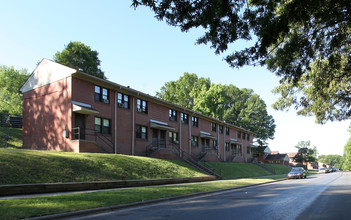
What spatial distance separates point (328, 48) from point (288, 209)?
628 centimetres

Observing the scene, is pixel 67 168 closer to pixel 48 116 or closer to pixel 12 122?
pixel 48 116

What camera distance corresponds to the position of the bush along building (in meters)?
20.9

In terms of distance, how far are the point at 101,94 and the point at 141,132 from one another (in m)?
5.80

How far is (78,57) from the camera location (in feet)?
140

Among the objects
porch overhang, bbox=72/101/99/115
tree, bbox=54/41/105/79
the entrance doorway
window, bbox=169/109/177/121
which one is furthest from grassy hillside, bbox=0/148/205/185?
tree, bbox=54/41/105/79

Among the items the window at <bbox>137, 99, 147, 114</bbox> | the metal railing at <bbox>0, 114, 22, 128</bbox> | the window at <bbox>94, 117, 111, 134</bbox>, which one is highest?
the window at <bbox>137, 99, 147, 114</bbox>

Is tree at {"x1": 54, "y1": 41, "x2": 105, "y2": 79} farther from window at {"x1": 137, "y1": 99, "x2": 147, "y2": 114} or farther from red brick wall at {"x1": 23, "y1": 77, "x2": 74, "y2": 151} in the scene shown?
window at {"x1": 137, "y1": 99, "x2": 147, "y2": 114}

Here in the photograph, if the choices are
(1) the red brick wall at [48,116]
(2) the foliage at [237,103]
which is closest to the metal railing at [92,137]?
(1) the red brick wall at [48,116]

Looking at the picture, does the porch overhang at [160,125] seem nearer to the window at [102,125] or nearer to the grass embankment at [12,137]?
the window at [102,125]

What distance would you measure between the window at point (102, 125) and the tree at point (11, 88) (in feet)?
105

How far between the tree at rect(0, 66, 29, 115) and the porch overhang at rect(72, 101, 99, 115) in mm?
32648

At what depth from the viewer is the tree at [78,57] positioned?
4184 cm

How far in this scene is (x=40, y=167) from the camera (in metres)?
13.4

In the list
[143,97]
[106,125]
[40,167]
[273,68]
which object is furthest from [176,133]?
[273,68]
